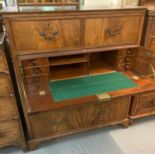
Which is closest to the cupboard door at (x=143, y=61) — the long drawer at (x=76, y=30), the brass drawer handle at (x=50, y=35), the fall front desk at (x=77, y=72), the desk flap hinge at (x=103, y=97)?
the fall front desk at (x=77, y=72)

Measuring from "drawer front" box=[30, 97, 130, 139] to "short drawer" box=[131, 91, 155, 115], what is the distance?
3.5 inches

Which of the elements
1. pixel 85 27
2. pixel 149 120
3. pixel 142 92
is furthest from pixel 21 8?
pixel 149 120

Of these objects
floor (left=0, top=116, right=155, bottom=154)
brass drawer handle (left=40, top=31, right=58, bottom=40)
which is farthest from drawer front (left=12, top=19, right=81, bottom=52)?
floor (left=0, top=116, right=155, bottom=154)

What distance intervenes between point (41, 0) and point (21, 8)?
233 millimetres

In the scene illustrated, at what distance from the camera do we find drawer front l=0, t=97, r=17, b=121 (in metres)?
1.09

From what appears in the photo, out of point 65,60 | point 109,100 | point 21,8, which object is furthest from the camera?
point 65,60

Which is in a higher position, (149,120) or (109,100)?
(109,100)

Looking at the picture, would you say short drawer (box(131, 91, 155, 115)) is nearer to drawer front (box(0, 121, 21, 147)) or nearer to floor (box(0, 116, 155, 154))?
floor (box(0, 116, 155, 154))

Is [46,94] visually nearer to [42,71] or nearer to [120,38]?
[42,71]

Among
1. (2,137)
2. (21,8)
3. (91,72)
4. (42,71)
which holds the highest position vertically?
(21,8)

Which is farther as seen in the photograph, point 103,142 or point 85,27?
point 103,142

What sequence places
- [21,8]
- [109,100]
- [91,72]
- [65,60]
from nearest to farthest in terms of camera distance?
[21,8]
[109,100]
[65,60]
[91,72]

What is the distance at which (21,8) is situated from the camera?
1.17 metres

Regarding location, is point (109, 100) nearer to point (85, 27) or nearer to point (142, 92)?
point (142, 92)
